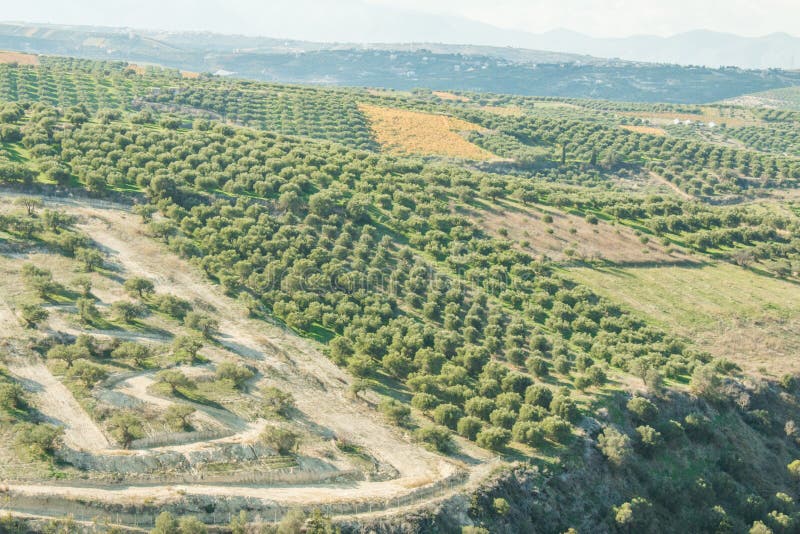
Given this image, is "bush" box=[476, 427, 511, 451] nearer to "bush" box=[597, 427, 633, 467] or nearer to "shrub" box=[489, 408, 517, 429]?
"shrub" box=[489, 408, 517, 429]

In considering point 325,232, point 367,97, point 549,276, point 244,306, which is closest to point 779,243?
point 549,276

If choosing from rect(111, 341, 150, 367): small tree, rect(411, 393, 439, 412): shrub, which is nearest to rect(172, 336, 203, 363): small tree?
rect(111, 341, 150, 367): small tree

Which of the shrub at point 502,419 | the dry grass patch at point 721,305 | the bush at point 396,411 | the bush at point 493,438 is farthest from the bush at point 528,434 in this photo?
the dry grass patch at point 721,305

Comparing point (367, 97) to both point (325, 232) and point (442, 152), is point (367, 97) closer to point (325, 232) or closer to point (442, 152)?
point (442, 152)

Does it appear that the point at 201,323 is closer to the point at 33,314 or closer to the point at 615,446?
the point at 33,314

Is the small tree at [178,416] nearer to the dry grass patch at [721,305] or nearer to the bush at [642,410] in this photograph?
the bush at [642,410]

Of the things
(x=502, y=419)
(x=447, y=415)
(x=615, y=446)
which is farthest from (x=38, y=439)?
(x=615, y=446)
